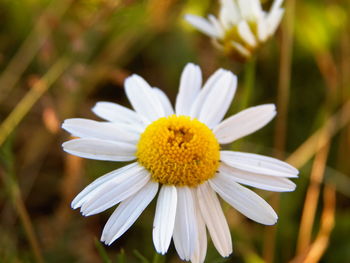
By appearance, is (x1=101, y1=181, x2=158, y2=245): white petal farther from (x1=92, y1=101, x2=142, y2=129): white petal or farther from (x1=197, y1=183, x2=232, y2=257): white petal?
(x1=92, y1=101, x2=142, y2=129): white petal

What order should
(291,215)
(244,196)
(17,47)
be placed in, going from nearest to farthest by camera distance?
1. (244,196)
2. (291,215)
3. (17,47)

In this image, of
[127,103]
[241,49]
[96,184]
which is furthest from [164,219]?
[127,103]

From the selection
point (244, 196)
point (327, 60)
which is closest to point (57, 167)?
point (244, 196)

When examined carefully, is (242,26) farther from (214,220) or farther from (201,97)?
(214,220)

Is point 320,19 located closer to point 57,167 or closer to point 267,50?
point 267,50

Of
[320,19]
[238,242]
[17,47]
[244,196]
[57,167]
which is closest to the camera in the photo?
[244,196]

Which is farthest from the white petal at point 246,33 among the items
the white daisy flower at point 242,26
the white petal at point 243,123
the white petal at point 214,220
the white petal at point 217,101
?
the white petal at point 214,220

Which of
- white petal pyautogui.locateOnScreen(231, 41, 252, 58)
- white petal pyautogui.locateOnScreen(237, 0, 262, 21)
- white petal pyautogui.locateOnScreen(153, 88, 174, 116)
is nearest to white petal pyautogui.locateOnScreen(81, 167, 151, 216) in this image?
white petal pyautogui.locateOnScreen(153, 88, 174, 116)
